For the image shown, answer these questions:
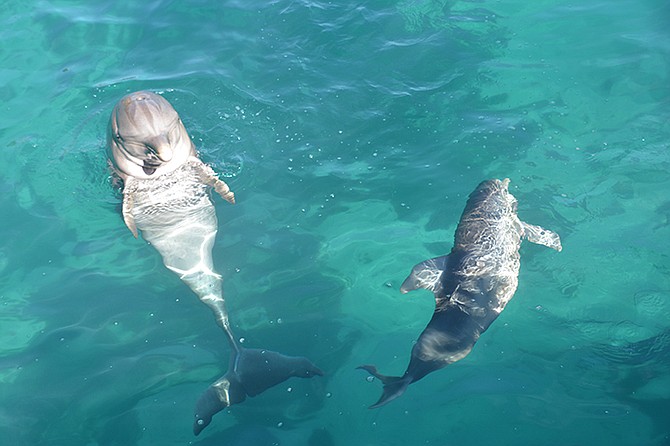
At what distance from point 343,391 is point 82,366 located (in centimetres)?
329

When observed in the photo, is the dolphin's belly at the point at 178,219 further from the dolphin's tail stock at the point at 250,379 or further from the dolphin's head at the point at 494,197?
the dolphin's head at the point at 494,197

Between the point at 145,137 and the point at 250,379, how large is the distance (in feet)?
10.8

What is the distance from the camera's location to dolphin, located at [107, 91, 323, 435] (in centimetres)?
702

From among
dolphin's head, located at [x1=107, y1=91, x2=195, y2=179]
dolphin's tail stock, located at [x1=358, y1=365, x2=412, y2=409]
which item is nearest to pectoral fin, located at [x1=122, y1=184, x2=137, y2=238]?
dolphin's head, located at [x1=107, y1=91, x2=195, y2=179]

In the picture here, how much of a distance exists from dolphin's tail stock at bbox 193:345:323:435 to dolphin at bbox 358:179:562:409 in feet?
2.61

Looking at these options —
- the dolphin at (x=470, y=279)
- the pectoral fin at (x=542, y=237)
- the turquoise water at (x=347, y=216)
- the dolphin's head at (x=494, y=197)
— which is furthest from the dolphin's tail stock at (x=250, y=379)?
the pectoral fin at (x=542, y=237)

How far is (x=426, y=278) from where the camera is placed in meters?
6.76

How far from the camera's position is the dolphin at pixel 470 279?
5973mm

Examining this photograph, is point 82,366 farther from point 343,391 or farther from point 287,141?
point 287,141

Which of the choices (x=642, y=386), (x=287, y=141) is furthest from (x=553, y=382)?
(x=287, y=141)

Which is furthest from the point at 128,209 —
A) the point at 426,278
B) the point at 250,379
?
the point at 426,278

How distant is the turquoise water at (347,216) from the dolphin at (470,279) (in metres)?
0.46

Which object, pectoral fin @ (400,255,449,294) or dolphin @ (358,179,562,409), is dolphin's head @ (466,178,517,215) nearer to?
dolphin @ (358,179,562,409)

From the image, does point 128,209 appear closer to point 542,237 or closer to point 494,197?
point 494,197
